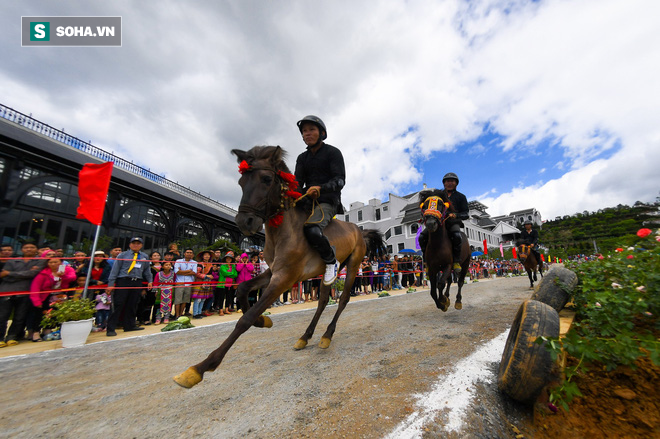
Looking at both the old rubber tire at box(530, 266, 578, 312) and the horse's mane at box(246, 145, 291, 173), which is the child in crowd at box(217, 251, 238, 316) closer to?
the horse's mane at box(246, 145, 291, 173)

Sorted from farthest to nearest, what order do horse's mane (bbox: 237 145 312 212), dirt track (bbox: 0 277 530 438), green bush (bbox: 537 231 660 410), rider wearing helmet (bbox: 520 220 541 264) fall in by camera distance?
rider wearing helmet (bbox: 520 220 541 264)
horse's mane (bbox: 237 145 312 212)
dirt track (bbox: 0 277 530 438)
green bush (bbox: 537 231 660 410)

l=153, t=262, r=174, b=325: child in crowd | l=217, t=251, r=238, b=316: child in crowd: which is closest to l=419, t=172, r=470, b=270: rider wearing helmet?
l=217, t=251, r=238, b=316: child in crowd

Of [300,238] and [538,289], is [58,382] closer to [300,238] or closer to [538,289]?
[300,238]

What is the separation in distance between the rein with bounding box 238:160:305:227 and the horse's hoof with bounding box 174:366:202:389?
1.53 m

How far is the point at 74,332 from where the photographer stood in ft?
16.7

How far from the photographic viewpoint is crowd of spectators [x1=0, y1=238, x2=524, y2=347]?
6023 millimetres

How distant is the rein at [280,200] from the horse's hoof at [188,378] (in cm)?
153

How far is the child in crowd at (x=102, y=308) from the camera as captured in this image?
23.4 feet

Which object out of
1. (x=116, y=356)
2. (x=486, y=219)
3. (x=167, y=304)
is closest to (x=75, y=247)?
(x=167, y=304)

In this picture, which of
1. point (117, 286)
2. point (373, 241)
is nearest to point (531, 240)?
point (373, 241)

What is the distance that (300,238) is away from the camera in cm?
338

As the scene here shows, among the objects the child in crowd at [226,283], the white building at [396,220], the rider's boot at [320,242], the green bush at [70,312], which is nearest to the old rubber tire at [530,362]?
the rider's boot at [320,242]

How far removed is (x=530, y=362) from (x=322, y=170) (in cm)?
336

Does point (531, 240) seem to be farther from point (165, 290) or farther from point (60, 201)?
point (60, 201)
